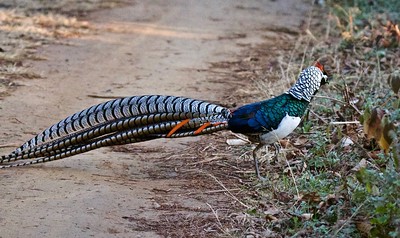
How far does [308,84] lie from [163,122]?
1.04 meters

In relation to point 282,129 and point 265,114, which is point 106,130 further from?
point 282,129

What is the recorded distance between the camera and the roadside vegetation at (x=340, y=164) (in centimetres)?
442

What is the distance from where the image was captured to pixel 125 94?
8031mm

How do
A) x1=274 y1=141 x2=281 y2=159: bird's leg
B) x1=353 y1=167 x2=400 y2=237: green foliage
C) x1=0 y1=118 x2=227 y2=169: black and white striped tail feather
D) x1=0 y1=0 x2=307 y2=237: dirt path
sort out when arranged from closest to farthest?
x1=353 y1=167 x2=400 y2=237: green foliage < x1=0 y1=0 x2=307 y2=237: dirt path < x1=0 y1=118 x2=227 y2=169: black and white striped tail feather < x1=274 y1=141 x2=281 y2=159: bird's leg

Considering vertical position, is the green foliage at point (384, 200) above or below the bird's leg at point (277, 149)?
above

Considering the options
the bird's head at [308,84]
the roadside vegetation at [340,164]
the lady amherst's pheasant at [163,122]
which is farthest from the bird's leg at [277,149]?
the bird's head at [308,84]

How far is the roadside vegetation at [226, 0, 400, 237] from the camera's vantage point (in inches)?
174

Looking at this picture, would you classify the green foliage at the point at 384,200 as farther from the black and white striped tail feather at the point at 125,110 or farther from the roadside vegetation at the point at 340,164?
the black and white striped tail feather at the point at 125,110

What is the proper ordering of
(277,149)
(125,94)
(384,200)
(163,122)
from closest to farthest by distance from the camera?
(384,200) → (163,122) → (277,149) → (125,94)

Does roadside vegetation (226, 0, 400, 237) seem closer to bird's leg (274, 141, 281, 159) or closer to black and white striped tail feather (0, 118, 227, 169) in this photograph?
bird's leg (274, 141, 281, 159)

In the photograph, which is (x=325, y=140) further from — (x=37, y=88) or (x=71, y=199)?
(x=37, y=88)

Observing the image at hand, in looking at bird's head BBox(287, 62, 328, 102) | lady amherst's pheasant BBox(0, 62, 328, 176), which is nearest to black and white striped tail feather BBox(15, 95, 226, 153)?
lady amherst's pheasant BBox(0, 62, 328, 176)

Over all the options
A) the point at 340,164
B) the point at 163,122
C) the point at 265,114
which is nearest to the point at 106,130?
the point at 163,122

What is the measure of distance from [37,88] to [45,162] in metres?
2.45
